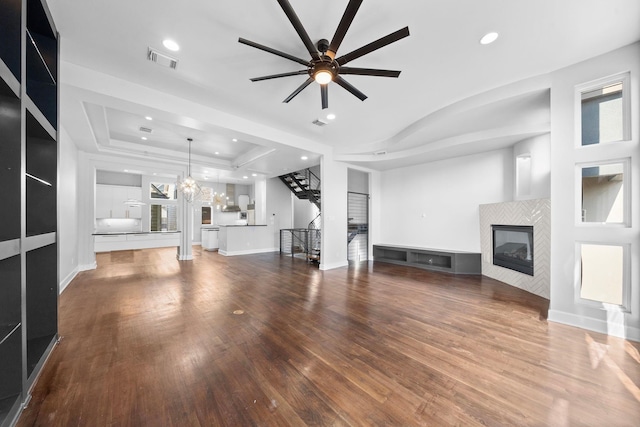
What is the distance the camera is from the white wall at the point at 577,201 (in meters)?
2.63

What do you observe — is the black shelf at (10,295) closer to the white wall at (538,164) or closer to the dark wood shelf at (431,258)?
the dark wood shelf at (431,258)

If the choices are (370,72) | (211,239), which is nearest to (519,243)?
(370,72)

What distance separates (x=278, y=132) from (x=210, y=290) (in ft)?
11.4

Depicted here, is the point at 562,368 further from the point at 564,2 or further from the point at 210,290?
the point at 210,290

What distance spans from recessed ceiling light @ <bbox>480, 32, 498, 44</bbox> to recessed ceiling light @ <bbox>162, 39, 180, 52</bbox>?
338cm

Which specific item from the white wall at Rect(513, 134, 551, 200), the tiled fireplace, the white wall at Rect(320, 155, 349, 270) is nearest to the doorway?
the white wall at Rect(320, 155, 349, 270)

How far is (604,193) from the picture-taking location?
9.40ft

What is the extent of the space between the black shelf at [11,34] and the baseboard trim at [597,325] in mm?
5800

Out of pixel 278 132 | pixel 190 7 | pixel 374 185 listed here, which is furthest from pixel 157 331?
pixel 374 185

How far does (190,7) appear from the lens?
215cm

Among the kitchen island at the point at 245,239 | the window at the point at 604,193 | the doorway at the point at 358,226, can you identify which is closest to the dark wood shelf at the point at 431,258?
the doorway at the point at 358,226

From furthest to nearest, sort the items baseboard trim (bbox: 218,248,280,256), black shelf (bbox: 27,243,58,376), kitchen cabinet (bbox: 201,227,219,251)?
kitchen cabinet (bbox: 201,227,219,251)
baseboard trim (bbox: 218,248,280,256)
black shelf (bbox: 27,243,58,376)

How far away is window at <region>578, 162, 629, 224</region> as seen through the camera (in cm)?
274

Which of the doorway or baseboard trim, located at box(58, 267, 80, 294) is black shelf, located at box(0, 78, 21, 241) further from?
the doorway
